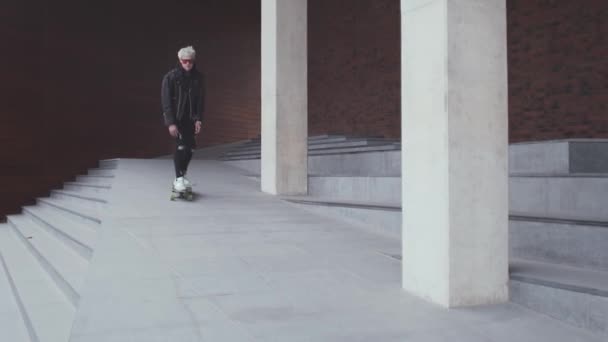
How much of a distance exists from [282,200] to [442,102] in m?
3.69

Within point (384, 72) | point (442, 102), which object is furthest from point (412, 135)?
point (384, 72)

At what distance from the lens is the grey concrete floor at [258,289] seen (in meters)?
2.47

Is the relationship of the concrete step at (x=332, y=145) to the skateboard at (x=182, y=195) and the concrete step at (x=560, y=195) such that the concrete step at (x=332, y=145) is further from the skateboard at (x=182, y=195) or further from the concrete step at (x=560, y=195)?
the concrete step at (x=560, y=195)

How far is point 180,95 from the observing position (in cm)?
586

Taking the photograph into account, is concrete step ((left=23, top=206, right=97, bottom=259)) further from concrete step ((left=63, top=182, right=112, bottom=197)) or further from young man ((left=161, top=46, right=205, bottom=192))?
young man ((left=161, top=46, right=205, bottom=192))

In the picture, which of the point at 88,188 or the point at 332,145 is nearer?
the point at 88,188

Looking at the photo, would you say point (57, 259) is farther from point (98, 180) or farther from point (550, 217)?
point (98, 180)

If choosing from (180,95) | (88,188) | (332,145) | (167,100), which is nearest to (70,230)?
(167,100)

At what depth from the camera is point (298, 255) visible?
3949mm

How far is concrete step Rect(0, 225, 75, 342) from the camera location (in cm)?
294

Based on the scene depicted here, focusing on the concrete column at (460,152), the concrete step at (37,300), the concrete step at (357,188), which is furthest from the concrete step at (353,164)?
the concrete step at (37,300)

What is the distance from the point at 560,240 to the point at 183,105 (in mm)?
4110

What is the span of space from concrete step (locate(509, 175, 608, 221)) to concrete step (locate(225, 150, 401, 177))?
83.1 inches

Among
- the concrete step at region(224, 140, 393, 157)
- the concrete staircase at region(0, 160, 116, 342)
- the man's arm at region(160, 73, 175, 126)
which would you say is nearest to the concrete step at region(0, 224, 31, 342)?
the concrete staircase at region(0, 160, 116, 342)
